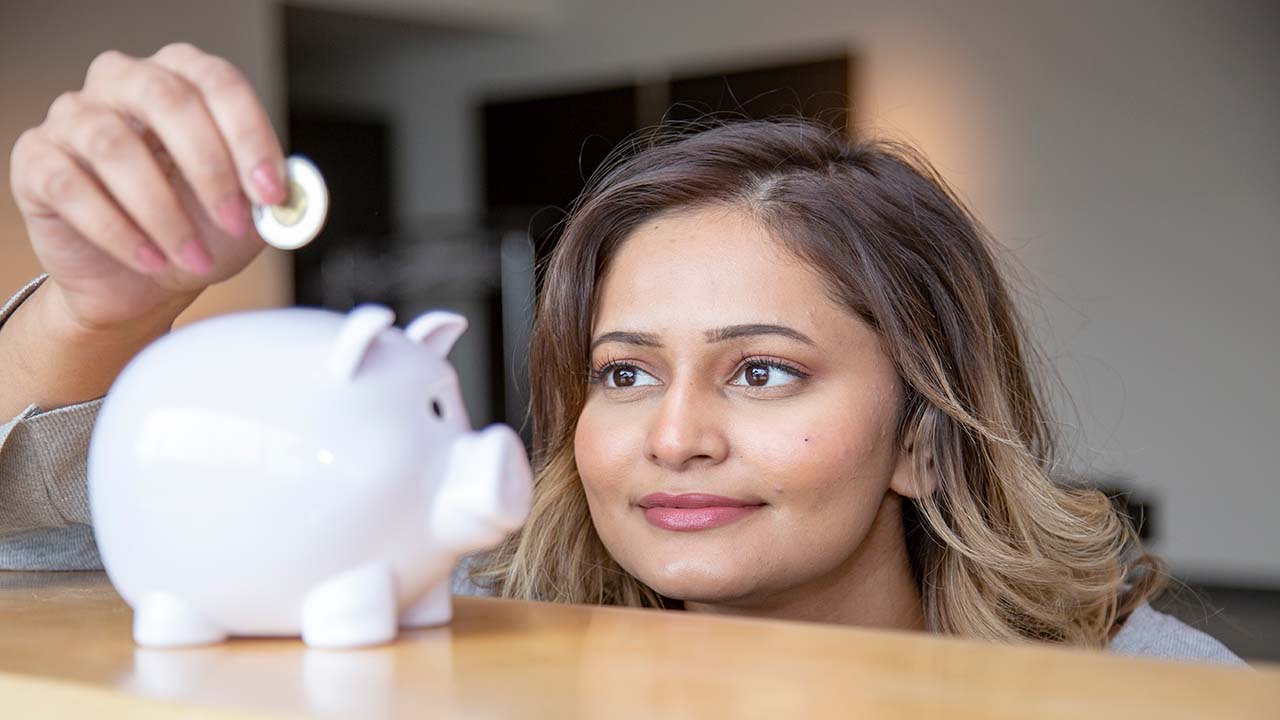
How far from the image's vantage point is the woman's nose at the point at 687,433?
1.27 m

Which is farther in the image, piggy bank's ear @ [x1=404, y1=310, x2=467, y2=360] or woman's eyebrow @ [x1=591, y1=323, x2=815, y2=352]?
woman's eyebrow @ [x1=591, y1=323, x2=815, y2=352]

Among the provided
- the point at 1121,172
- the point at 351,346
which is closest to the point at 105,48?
the point at 1121,172

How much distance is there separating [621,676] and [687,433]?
67 cm

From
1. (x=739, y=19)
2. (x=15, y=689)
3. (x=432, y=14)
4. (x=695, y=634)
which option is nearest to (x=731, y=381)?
(x=695, y=634)

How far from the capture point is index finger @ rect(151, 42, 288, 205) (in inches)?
29.8

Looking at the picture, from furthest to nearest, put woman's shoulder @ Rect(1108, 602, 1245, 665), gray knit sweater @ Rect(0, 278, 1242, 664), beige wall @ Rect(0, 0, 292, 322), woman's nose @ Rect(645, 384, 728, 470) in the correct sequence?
beige wall @ Rect(0, 0, 292, 322) < woman's shoulder @ Rect(1108, 602, 1245, 665) < woman's nose @ Rect(645, 384, 728, 470) < gray knit sweater @ Rect(0, 278, 1242, 664)

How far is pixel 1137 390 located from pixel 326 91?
14.9 feet

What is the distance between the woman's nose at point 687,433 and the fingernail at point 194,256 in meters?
0.55

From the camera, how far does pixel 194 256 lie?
80cm

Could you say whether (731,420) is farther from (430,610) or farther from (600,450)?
(430,610)

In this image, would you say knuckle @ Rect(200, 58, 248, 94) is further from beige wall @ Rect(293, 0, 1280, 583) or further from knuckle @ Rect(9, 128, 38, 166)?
beige wall @ Rect(293, 0, 1280, 583)

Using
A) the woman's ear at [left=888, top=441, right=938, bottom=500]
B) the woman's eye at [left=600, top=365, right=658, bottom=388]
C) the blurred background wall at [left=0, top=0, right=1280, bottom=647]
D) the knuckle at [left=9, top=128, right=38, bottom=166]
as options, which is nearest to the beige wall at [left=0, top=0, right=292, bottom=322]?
the blurred background wall at [left=0, top=0, right=1280, bottom=647]

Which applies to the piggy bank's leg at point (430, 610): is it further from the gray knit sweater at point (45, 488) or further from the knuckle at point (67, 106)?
the gray knit sweater at point (45, 488)

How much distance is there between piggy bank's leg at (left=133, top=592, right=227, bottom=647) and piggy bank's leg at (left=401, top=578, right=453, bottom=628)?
101 millimetres
